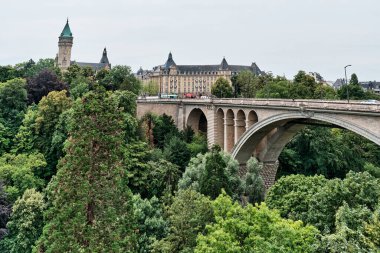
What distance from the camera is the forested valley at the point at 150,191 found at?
15.8 m

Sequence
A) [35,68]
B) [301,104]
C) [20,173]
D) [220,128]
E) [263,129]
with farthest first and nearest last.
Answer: [35,68] → [220,128] → [263,129] → [20,173] → [301,104]

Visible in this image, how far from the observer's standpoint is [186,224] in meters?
20.4

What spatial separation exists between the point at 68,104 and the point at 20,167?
850cm

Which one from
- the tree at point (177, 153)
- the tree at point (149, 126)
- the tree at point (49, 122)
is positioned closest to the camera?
the tree at point (49, 122)

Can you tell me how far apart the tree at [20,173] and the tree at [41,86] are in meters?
15.3

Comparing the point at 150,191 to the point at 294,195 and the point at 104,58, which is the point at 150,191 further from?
the point at 104,58

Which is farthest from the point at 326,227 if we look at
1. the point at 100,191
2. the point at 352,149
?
the point at 352,149

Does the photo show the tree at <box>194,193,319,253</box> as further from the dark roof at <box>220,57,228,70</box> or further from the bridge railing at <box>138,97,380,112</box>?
the dark roof at <box>220,57,228,70</box>

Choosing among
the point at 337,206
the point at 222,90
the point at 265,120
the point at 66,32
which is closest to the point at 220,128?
the point at 265,120

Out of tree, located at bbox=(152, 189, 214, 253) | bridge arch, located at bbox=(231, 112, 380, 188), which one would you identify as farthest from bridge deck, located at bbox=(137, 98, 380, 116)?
tree, located at bbox=(152, 189, 214, 253)

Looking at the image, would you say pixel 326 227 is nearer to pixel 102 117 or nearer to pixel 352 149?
pixel 102 117

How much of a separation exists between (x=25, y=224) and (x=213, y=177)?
44.4 feet

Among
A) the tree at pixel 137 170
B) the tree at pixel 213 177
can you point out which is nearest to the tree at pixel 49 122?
the tree at pixel 137 170

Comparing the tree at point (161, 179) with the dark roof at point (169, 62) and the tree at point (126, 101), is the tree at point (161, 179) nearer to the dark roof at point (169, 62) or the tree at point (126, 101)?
the tree at point (126, 101)
